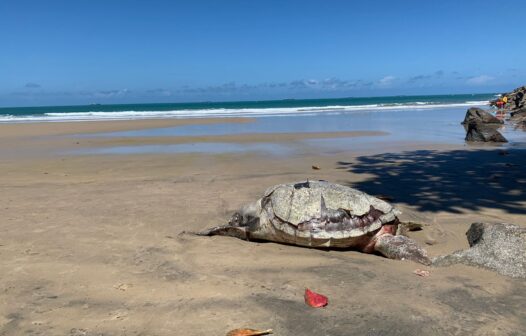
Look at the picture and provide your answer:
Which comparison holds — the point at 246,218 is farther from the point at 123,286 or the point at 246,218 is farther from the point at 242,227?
the point at 123,286

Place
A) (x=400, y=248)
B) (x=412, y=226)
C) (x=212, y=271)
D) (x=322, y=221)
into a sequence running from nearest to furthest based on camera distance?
1. (x=212, y=271)
2. (x=400, y=248)
3. (x=322, y=221)
4. (x=412, y=226)

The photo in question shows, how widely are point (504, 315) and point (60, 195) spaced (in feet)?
22.6

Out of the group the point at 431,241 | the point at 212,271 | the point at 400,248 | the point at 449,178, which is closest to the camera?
the point at 212,271

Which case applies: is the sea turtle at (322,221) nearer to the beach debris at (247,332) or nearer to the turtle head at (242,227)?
the turtle head at (242,227)

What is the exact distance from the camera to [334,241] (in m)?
4.95

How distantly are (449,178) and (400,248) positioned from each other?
4.71 metres

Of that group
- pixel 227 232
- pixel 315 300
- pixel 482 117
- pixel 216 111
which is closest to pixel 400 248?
pixel 315 300

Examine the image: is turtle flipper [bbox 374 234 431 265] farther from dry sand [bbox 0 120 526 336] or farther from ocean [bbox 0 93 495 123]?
ocean [bbox 0 93 495 123]

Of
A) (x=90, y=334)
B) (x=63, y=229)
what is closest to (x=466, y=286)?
(x=90, y=334)

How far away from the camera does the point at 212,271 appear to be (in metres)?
4.21

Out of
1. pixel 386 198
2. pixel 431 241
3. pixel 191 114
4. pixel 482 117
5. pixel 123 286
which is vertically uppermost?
pixel 191 114

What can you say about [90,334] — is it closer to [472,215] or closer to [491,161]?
[472,215]

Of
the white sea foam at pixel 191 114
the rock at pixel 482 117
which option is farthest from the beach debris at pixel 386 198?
the white sea foam at pixel 191 114

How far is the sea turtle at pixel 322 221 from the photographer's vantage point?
16.3ft
